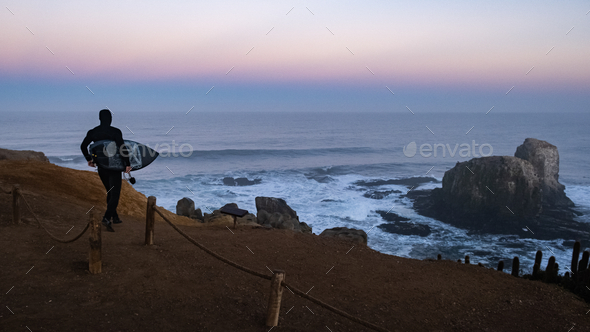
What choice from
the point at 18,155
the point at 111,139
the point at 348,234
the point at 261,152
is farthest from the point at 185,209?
the point at 261,152

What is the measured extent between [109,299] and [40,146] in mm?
53831

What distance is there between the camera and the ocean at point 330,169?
22344 mm

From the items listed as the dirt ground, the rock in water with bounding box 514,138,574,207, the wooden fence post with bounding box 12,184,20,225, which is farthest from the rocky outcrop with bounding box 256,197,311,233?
the rock in water with bounding box 514,138,574,207

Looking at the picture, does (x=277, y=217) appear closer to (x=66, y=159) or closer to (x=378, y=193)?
(x=378, y=193)

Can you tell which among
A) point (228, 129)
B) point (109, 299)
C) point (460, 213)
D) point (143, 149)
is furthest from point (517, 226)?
point (228, 129)

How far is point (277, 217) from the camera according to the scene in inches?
641

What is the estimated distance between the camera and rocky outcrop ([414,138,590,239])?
80.5 feet

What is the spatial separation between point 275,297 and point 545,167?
3023cm

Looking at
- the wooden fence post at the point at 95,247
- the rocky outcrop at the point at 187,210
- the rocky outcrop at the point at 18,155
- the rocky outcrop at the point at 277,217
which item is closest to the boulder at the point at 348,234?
the rocky outcrop at the point at 277,217

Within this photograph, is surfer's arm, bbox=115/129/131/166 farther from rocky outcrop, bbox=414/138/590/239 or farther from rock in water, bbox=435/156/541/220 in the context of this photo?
rock in water, bbox=435/156/541/220

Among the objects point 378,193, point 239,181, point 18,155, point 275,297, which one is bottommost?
point 378,193

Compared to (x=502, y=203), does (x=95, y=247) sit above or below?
above

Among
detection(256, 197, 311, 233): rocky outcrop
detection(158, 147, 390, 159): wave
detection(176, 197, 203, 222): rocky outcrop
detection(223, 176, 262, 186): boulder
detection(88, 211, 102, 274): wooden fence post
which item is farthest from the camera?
detection(158, 147, 390, 159): wave

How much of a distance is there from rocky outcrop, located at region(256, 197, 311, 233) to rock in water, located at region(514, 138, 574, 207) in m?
18.9
